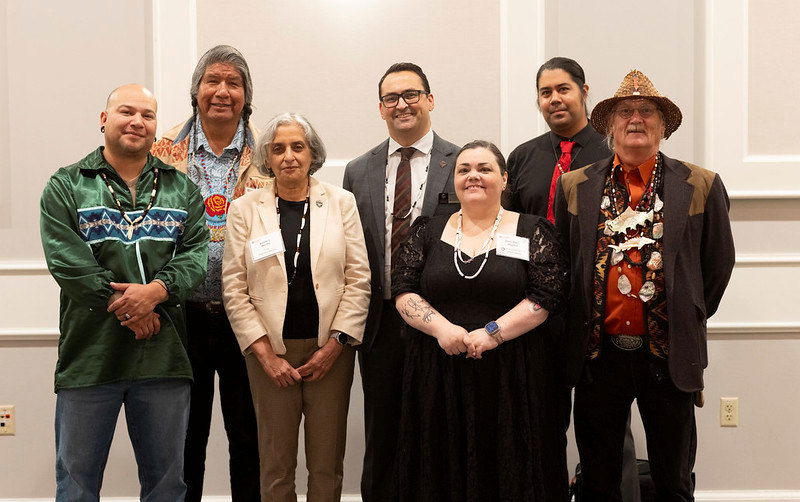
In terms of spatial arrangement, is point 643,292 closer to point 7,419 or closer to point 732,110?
point 732,110

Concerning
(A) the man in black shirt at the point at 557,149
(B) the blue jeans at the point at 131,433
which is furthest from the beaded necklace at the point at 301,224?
(A) the man in black shirt at the point at 557,149

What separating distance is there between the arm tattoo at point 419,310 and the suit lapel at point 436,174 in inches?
16.4

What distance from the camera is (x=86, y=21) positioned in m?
3.46

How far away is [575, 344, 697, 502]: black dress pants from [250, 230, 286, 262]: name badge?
114cm

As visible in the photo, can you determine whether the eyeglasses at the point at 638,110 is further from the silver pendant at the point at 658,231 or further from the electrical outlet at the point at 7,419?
the electrical outlet at the point at 7,419

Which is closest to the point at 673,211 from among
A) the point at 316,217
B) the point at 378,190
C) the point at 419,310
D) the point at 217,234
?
the point at 419,310

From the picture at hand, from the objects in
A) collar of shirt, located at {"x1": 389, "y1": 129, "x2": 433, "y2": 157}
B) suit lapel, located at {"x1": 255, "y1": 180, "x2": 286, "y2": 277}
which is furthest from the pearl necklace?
suit lapel, located at {"x1": 255, "y1": 180, "x2": 286, "y2": 277}

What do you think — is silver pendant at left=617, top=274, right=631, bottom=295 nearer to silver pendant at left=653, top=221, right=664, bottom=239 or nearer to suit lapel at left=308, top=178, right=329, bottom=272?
silver pendant at left=653, top=221, right=664, bottom=239

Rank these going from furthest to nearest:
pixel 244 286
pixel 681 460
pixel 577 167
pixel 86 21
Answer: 1. pixel 86 21
2. pixel 577 167
3. pixel 244 286
4. pixel 681 460

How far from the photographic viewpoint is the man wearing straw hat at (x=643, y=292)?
228 centimetres

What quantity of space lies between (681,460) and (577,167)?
113cm

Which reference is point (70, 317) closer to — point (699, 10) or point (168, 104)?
point (168, 104)

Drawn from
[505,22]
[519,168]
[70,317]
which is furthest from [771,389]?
[70,317]

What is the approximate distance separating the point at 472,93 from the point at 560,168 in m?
0.90
